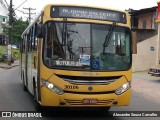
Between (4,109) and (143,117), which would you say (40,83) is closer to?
(4,109)

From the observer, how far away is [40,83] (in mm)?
9578

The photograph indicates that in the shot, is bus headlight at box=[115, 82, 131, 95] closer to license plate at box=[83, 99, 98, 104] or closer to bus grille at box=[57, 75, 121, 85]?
bus grille at box=[57, 75, 121, 85]

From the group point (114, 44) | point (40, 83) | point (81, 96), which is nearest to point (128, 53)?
point (114, 44)

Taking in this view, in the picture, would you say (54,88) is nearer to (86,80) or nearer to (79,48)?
(86,80)


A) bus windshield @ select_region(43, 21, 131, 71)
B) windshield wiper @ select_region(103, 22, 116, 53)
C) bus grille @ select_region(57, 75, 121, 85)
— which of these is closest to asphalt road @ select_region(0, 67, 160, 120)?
bus grille @ select_region(57, 75, 121, 85)

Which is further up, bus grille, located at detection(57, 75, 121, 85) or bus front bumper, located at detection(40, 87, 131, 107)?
bus grille, located at detection(57, 75, 121, 85)

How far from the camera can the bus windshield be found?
933 centimetres

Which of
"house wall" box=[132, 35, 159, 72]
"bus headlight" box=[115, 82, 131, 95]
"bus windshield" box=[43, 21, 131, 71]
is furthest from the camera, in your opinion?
"house wall" box=[132, 35, 159, 72]

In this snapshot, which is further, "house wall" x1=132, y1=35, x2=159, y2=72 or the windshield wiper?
"house wall" x1=132, y1=35, x2=159, y2=72

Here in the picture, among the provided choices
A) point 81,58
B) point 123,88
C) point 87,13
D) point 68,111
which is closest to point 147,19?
point 68,111

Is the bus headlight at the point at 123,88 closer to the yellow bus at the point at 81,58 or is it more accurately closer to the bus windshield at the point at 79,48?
the yellow bus at the point at 81,58

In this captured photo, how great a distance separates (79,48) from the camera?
9.43 m

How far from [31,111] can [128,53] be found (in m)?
3.24

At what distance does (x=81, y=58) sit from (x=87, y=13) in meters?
1.25
